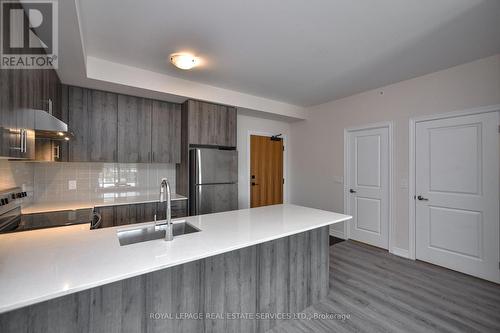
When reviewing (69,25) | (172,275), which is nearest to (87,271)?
(172,275)

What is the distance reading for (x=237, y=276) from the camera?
1723 mm

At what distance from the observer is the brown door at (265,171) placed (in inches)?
184

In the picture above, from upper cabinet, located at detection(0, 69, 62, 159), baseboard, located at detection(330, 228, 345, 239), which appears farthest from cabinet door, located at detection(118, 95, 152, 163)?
baseboard, located at detection(330, 228, 345, 239)

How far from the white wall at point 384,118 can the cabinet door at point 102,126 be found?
11.7 feet

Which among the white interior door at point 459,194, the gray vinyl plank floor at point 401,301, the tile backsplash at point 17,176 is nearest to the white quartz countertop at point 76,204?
the tile backsplash at point 17,176

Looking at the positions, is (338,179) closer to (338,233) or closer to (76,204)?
(338,233)

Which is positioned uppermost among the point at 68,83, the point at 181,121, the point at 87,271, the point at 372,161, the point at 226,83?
the point at 226,83

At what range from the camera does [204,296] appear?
157 cm

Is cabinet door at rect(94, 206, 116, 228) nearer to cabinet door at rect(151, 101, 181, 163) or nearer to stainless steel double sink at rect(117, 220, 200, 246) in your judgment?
cabinet door at rect(151, 101, 181, 163)

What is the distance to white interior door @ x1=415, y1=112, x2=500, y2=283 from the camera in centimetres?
265

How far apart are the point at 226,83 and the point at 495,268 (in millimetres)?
4075

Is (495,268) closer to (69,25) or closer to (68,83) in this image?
(69,25)

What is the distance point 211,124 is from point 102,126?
149cm

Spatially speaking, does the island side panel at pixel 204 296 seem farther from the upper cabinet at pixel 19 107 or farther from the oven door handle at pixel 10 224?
the oven door handle at pixel 10 224
